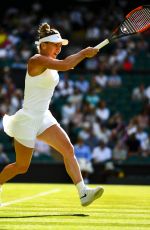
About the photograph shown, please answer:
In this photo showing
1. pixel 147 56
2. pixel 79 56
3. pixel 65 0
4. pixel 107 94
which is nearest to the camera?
pixel 79 56

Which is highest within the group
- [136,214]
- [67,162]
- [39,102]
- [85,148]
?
[39,102]

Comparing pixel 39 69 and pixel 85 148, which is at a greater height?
pixel 39 69

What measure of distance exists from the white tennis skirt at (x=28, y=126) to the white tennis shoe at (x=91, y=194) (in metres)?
0.79

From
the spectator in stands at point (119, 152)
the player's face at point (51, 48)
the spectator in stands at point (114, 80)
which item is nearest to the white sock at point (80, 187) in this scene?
the player's face at point (51, 48)

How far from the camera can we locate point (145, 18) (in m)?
9.14

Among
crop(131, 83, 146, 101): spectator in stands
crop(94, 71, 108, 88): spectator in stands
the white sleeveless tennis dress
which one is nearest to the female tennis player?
the white sleeveless tennis dress

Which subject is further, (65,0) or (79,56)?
(65,0)

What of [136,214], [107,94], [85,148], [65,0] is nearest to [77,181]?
[136,214]

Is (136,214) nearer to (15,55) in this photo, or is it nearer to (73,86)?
(73,86)

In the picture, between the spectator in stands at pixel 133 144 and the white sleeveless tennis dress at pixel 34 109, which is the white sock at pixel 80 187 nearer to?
the white sleeveless tennis dress at pixel 34 109

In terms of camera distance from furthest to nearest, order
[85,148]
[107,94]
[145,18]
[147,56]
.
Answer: [147,56], [107,94], [85,148], [145,18]

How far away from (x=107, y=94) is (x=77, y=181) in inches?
538

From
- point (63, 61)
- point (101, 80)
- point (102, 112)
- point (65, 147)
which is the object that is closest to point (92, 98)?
point (102, 112)

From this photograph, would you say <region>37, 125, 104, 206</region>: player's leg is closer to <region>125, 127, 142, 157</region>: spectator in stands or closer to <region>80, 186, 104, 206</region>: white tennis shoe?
<region>80, 186, 104, 206</region>: white tennis shoe
